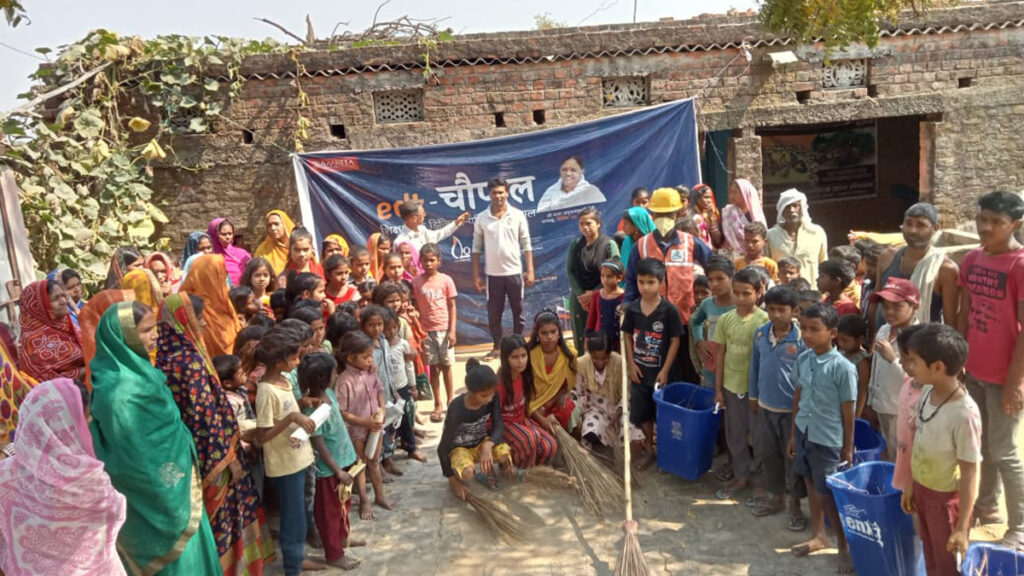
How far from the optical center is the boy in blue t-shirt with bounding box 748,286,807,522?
12.5ft

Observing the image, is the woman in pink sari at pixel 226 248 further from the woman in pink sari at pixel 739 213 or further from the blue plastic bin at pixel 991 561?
the blue plastic bin at pixel 991 561

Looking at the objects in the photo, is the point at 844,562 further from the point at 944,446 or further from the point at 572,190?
the point at 572,190

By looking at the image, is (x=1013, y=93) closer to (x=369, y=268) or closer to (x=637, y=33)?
(x=637, y=33)

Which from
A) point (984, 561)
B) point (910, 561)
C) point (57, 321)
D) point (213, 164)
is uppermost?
point (213, 164)

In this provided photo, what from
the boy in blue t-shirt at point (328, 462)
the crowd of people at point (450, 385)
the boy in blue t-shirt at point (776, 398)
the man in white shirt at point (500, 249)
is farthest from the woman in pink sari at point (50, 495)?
the man in white shirt at point (500, 249)

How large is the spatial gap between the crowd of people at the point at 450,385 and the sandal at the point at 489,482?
0.16 feet

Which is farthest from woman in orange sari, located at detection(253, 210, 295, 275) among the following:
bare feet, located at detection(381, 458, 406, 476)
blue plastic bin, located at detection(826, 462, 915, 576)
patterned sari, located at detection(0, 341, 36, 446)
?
blue plastic bin, located at detection(826, 462, 915, 576)

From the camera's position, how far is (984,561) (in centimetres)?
272

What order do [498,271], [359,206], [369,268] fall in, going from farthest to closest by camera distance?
[359,206]
[498,271]
[369,268]

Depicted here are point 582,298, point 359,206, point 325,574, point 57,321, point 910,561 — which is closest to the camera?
point 910,561

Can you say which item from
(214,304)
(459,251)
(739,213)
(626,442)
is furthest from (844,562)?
(459,251)

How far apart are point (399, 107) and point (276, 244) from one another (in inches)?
102

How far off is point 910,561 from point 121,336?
3.30m

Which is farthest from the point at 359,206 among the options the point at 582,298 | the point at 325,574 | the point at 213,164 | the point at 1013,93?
the point at 1013,93
